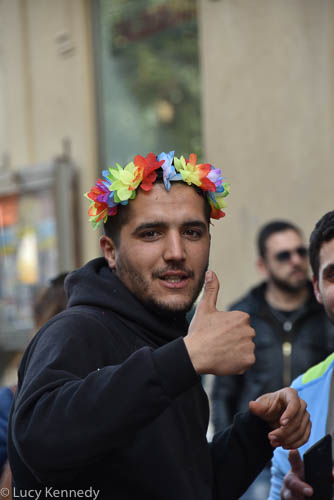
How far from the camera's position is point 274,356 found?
4.61 metres

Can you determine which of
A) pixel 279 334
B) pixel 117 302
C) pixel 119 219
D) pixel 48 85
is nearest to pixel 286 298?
pixel 279 334

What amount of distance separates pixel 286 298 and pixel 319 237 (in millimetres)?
2194

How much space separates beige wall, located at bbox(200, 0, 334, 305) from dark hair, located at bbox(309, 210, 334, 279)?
3446 millimetres

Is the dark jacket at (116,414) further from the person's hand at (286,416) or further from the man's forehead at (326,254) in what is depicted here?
the man's forehead at (326,254)

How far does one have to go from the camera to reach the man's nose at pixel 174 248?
209 centimetres

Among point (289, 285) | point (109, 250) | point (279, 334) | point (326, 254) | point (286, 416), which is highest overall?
point (109, 250)

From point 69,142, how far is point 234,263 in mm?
3156

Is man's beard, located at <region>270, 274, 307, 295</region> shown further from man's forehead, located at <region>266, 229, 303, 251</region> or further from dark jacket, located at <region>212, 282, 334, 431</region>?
man's forehead, located at <region>266, 229, 303, 251</region>

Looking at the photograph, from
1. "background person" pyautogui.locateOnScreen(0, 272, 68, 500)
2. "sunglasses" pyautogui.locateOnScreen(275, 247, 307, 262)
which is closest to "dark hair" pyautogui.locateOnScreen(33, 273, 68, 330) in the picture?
"background person" pyautogui.locateOnScreen(0, 272, 68, 500)

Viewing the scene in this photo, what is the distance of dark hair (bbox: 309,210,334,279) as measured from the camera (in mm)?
2736

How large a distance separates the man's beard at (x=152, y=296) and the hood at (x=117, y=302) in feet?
0.06

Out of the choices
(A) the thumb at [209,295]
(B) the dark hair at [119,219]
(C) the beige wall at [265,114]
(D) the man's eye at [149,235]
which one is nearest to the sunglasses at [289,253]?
(C) the beige wall at [265,114]

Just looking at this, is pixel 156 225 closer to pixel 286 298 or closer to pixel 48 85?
pixel 286 298

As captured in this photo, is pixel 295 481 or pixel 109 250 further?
pixel 295 481
